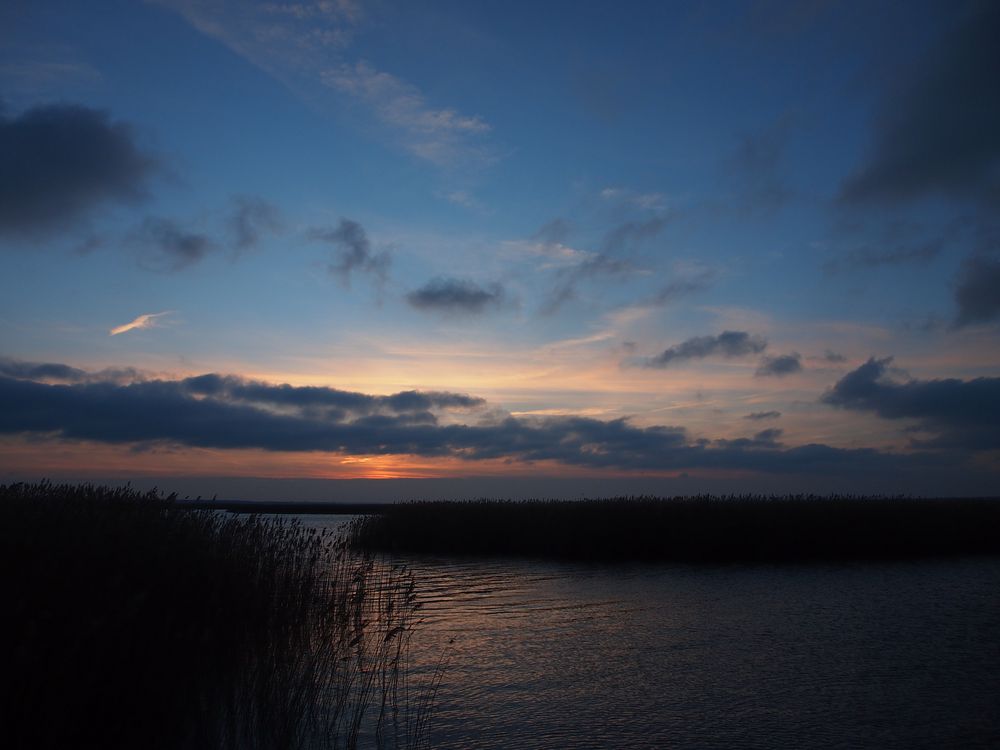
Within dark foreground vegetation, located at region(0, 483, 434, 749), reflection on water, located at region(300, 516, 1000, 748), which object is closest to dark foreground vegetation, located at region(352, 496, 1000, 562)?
reflection on water, located at region(300, 516, 1000, 748)

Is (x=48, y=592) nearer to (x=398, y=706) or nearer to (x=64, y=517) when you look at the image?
(x=64, y=517)

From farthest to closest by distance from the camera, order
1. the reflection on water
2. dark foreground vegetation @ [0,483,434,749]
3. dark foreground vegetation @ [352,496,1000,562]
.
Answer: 1. dark foreground vegetation @ [352,496,1000,562]
2. the reflection on water
3. dark foreground vegetation @ [0,483,434,749]

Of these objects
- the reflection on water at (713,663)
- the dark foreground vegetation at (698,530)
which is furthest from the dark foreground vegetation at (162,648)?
the dark foreground vegetation at (698,530)

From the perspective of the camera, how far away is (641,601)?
18.7 m

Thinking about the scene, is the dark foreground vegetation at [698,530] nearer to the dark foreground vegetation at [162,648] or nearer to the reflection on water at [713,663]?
the reflection on water at [713,663]

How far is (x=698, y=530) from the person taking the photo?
31344mm

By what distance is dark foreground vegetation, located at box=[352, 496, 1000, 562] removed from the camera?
31.0 meters

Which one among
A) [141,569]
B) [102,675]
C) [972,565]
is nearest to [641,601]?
[141,569]

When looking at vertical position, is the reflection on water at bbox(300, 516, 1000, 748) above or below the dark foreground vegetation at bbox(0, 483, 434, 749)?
below

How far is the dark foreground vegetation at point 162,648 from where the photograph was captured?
5980 mm

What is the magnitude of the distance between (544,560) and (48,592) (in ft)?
80.1

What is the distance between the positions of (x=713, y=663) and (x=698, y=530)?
20.0 m

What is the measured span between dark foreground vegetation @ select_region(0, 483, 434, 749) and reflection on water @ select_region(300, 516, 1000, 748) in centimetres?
137

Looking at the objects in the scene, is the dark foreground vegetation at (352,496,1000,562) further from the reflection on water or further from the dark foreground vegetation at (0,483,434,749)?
the dark foreground vegetation at (0,483,434,749)
